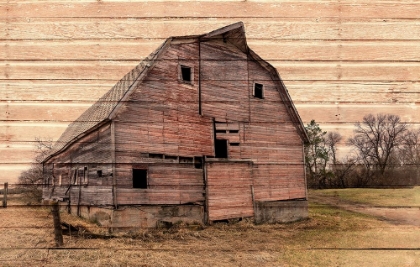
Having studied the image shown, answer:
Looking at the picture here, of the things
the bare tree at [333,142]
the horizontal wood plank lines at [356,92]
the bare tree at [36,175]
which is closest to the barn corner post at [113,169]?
the bare tree at [36,175]

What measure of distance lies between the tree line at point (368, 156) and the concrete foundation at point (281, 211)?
370 millimetres

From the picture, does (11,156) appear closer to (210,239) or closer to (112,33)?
(112,33)

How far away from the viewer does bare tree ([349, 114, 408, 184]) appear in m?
4.81

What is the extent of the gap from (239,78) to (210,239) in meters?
2.23

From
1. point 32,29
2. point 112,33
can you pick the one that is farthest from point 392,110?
point 32,29

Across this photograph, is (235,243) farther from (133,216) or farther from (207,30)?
(207,30)

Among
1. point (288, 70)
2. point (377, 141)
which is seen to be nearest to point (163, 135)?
point (288, 70)

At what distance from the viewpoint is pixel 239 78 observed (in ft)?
16.5

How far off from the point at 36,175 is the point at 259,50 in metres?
3.43

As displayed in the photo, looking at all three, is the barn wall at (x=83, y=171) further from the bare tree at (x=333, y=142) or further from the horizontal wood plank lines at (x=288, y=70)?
the bare tree at (x=333, y=142)

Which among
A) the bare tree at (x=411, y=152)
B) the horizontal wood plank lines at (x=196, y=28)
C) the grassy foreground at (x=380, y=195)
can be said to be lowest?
the grassy foreground at (x=380, y=195)

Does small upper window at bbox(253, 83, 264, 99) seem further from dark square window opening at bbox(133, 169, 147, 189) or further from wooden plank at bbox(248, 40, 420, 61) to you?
dark square window opening at bbox(133, 169, 147, 189)

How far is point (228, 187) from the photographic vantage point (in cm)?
509

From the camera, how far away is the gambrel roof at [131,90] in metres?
4.77
